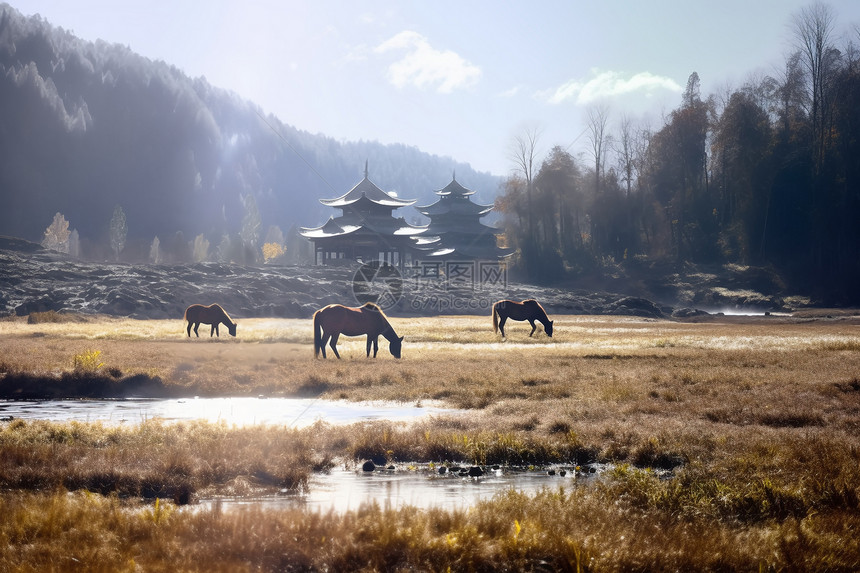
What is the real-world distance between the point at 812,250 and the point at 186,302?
68.9 meters

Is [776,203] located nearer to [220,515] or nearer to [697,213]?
[697,213]

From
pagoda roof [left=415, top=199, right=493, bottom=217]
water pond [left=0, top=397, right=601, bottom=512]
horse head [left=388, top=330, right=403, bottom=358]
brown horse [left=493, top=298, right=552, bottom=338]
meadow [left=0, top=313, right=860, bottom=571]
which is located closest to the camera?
meadow [left=0, top=313, right=860, bottom=571]

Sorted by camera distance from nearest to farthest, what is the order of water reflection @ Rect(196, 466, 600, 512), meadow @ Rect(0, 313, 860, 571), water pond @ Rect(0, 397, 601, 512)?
meadow @ Rect(0, 313, 860, 571) < water reflection @ Rect(196, 466, 600, 512) < water pond @ Rect(0, 397, 601, 512)

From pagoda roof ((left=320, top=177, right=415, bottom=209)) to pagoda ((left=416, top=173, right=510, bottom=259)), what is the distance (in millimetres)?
6714

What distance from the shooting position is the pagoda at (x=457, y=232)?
4331 inches

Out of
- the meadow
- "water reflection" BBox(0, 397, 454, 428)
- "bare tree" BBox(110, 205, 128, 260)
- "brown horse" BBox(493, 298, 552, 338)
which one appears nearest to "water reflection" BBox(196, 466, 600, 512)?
the meadow

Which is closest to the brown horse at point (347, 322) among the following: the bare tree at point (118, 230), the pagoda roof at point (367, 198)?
the pagoda roof at point (367, 198)

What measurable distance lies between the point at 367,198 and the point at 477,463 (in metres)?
91.4

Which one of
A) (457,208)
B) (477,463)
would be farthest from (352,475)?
(457,208)

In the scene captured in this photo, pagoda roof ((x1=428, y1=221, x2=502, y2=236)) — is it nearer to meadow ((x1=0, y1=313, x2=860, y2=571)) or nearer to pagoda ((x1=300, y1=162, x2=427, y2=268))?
pagoda ((x1=300, y1=162, x2=427, y2=268))

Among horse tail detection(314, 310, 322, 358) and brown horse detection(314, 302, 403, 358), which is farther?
brown horse detection(314, 302, 403, 358)

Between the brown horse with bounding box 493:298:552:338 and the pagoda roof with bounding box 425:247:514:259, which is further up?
the pagoda roof with bounding box 425:247:514:259

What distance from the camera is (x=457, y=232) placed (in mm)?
115062

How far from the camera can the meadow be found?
7.12m
